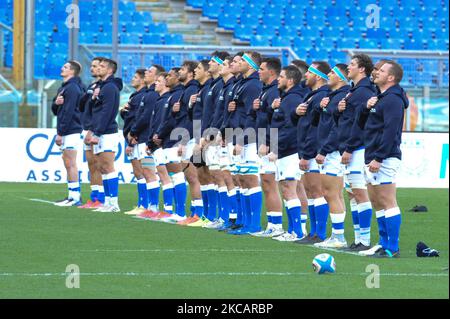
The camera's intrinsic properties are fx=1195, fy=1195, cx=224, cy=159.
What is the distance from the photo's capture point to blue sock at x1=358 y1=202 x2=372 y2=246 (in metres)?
13.0

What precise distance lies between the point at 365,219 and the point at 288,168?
176 cm

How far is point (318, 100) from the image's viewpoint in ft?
45.4

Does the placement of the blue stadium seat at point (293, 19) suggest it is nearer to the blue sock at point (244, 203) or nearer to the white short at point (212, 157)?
the white short at point (212, 157)

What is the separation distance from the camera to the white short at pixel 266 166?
14734 millimetres

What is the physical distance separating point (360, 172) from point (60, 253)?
3330mm

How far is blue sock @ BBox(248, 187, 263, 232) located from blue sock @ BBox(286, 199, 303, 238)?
0.76 meters

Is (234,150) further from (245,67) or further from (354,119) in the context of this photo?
(354,119)

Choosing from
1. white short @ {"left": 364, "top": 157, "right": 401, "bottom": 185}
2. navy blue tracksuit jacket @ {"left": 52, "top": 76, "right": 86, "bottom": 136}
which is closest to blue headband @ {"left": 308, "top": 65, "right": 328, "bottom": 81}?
white short @ {"left": 364, "top": 157, "right": 401, "bottom": 185}

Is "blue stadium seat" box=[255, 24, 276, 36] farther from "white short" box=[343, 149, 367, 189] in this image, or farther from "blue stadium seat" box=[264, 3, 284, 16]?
"white short" box=[343, 149, 367, 189]

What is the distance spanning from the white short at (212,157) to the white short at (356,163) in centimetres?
336

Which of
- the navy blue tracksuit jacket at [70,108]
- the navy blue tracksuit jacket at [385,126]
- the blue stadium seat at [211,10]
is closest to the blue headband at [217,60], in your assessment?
the navy blue tracksuit jacket at [70,108]

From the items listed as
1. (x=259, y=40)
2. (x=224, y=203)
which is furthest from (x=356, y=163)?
(x=259, y=40)
